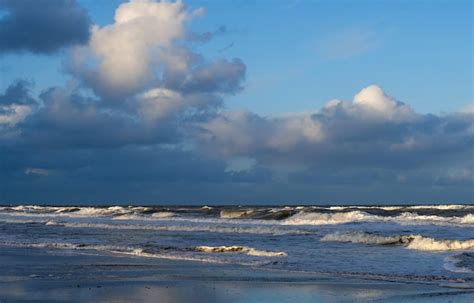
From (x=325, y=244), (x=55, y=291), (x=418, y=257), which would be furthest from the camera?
(x=325, y=244)

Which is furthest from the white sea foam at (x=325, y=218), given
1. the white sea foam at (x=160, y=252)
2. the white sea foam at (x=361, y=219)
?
the white sea foam at (x=160, y=252)

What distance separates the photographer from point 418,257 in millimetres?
21312

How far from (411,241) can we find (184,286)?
48.0ft

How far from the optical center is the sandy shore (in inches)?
489

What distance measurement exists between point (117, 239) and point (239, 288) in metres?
17.8

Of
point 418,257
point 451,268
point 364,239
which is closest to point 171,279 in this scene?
point 451,268

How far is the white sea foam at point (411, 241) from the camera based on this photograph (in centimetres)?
2459

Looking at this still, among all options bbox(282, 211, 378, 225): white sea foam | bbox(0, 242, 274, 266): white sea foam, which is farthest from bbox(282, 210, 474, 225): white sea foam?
bbox(0, 242, 274, 266): white sea foam

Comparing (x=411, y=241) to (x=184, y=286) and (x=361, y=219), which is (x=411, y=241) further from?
(x=361, y=219)

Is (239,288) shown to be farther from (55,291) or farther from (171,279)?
(55,291)

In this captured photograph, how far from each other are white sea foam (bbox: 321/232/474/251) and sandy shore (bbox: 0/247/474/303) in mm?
9714

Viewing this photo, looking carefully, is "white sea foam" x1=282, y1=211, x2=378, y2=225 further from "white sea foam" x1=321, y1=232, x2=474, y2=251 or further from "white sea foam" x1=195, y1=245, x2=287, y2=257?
"white sea foam" x1=195, y1=245, x2=287, y2=257

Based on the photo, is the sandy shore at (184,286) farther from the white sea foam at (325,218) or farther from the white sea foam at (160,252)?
the white sea foam at (325,218)

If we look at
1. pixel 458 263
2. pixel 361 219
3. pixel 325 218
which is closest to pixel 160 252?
Result: pixel 458 263
